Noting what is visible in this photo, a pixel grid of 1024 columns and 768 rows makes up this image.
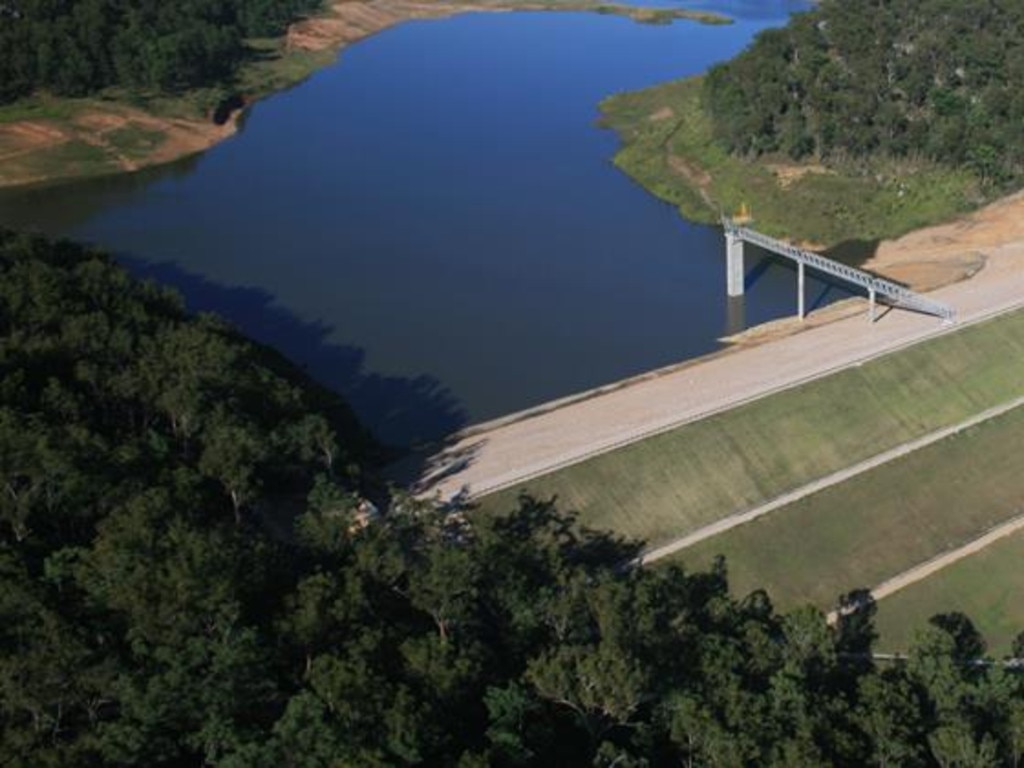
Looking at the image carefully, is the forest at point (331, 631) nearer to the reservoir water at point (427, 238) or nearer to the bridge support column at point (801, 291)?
the reservoir water at point (427, 238)

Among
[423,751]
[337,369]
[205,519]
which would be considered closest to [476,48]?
[337,369]

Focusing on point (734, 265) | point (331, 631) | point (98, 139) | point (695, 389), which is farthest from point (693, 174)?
point (331, 631)

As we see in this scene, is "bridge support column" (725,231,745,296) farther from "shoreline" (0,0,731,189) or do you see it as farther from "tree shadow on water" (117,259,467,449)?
"shoreline" (0,0,731,189)

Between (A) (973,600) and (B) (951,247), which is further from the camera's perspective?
(B) (951,247)

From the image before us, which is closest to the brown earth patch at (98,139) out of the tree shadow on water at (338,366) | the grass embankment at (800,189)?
the tree shadow on water at (338,366)

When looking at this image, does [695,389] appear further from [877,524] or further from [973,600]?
[973,600]

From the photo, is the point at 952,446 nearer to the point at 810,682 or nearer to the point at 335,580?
the point at 810,682

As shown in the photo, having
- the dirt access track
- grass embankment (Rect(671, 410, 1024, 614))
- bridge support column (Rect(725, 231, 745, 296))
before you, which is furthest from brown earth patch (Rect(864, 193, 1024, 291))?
grass embankment (Rect(671, 410, 1024, 614))
